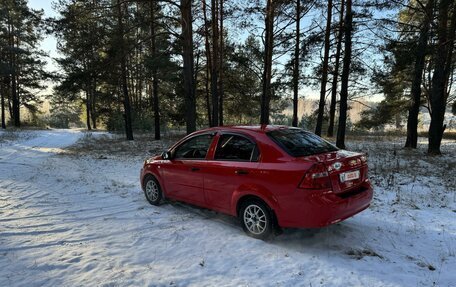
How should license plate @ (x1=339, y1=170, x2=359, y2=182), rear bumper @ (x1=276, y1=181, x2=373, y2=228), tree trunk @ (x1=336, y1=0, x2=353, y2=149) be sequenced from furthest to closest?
tree trunk @ (x1=336, y1=0, x2=353, y2=149)
license plate @ (x1=339, y1=170, x2=359, y2=182)
rear bumper @ (x1=276, y1=181, x2=373, y2=228)

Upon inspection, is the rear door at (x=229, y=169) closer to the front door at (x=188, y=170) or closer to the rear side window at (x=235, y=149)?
the rear side window at (x=235, y=149)

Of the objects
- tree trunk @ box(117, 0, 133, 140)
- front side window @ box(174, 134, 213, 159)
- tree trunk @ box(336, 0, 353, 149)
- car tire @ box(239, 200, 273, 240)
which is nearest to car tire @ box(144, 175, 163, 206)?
front side window @ box(174, 134, 213, 159)

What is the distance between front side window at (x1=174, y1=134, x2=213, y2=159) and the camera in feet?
19.4

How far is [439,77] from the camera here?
12695 millimetres

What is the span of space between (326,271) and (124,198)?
506 centimetres

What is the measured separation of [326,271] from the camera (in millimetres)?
4016

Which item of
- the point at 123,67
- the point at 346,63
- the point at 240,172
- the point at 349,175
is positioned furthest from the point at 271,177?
the point at 123,67

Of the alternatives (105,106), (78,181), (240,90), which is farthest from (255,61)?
(105,106)

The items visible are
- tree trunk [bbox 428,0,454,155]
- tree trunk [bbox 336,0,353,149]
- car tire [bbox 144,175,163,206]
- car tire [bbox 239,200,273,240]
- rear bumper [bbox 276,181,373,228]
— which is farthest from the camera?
tree trunk [bbox 336,0,353,149]

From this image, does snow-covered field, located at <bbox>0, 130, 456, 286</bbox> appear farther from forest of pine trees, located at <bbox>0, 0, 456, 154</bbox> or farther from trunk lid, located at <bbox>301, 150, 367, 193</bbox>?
forest of pine trees, located at <bbox>0, 0, 456, 154</bbox>

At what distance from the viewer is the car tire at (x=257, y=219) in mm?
4797

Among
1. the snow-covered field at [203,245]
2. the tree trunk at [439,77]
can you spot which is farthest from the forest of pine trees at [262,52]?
the snow-covered field at [203,245]

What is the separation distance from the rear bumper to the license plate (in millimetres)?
209

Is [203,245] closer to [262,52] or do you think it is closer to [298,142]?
[298,142]
